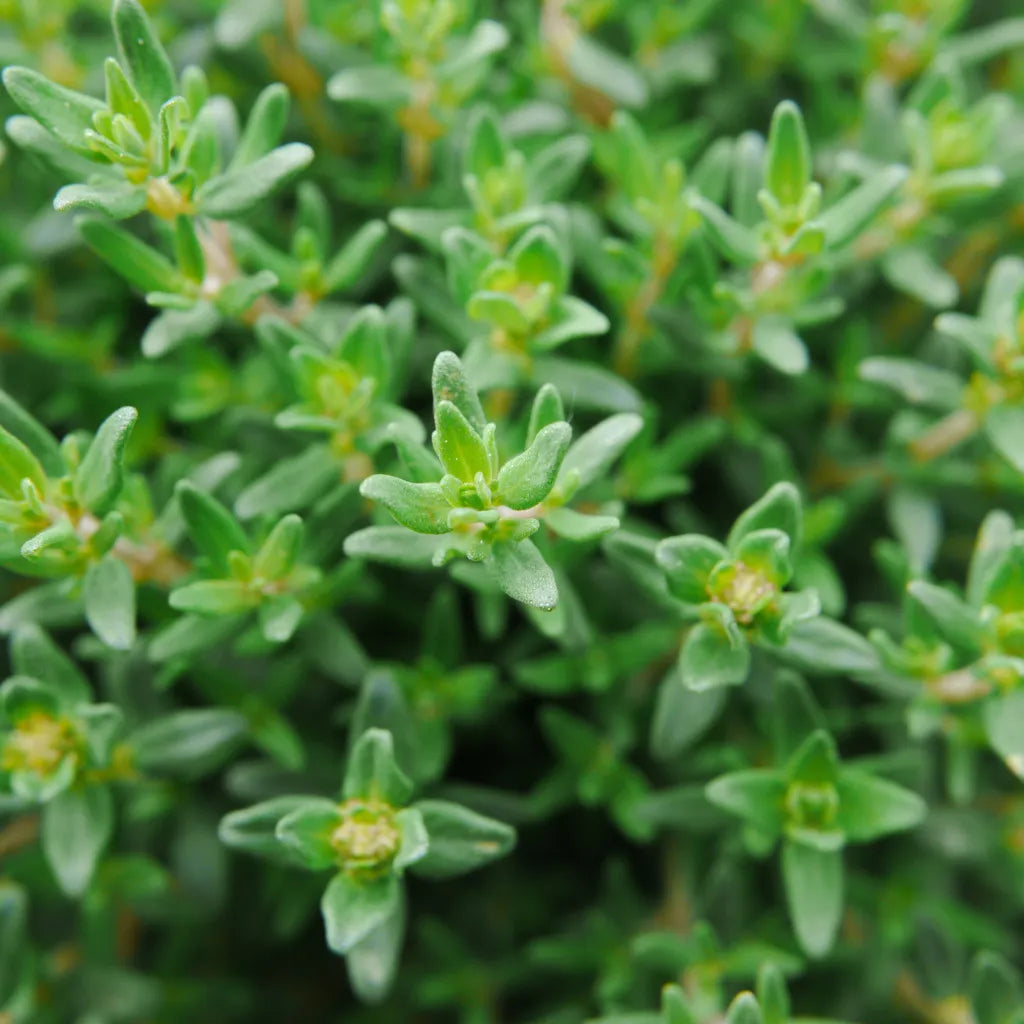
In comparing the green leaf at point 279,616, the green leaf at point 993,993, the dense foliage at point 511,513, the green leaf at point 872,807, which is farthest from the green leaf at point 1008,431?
the green leaf at point 279,616

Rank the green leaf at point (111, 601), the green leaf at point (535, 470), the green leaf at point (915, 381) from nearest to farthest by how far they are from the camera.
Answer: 1. the green leaf at point (535, 470)
2. the green leaf at point (111, 601)
3. the green leaf at point (915, 381)

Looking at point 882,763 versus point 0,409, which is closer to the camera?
point 0,409

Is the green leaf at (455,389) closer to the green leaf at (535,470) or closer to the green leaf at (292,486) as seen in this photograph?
the green leaf at (535,470)

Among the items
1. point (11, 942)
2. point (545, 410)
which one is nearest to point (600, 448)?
point (545, 410)

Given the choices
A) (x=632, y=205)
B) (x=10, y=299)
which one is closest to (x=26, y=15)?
(x=10, y=299)

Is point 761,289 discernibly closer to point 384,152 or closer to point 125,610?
point 384,152

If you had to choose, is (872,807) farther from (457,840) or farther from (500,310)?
(500,310)
